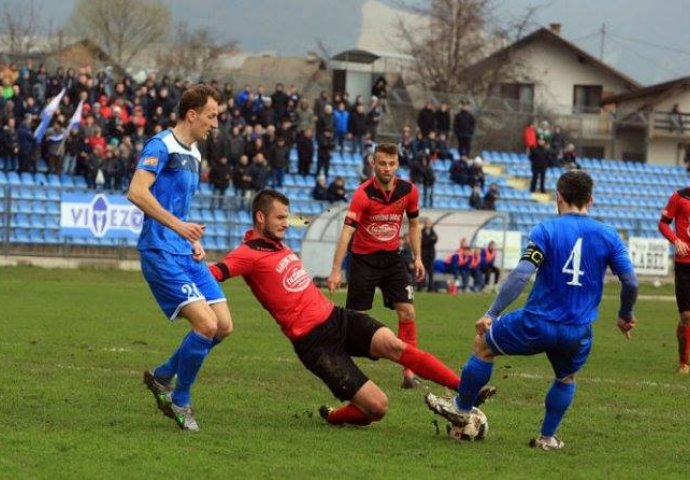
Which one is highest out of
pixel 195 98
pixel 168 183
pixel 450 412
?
pixel 195 98

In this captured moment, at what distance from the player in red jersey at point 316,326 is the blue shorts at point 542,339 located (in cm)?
79

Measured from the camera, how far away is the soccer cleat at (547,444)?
885 cm

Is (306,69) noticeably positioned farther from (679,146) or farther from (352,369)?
(352,369)

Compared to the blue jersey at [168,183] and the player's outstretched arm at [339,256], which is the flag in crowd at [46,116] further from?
the blue jersey at [168,183]

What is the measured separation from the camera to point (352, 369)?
9.48 metres

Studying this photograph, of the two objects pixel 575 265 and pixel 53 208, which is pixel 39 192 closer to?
pixel 53 208

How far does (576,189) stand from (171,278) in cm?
277

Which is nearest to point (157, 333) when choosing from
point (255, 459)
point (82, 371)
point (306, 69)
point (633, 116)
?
point (82, 371)

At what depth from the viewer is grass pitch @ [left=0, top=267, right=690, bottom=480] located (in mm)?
8039

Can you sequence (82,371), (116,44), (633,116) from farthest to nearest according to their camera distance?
(116,44)
(633,116)
(82,371)

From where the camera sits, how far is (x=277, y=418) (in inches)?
393

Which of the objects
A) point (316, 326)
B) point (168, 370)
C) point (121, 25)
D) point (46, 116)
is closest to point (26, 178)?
point (46, 116)

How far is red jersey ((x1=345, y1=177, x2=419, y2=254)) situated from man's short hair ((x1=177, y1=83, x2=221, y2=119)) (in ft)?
10.9

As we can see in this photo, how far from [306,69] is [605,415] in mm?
79221
